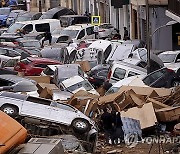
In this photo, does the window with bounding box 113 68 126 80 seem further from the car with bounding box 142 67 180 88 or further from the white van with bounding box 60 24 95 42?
the white van with bounding box 60 24 95 42

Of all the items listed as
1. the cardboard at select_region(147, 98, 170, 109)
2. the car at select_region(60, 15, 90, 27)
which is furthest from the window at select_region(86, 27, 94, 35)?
the cardboard at select_region(147, 98, 170, 109)

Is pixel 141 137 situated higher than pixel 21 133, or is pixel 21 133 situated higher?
pixel 21 133

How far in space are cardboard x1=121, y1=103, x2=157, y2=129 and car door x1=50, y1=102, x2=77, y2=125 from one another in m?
1.32

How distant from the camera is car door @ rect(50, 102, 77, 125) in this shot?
16.1 meters

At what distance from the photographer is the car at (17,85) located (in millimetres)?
20734

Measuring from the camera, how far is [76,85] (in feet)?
71.9

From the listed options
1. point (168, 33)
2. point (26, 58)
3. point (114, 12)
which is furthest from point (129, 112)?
point (114, 12)

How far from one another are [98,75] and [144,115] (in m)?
7.84

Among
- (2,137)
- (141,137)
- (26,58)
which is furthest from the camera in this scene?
(26,58)

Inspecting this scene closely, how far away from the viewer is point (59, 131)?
16.0 metres

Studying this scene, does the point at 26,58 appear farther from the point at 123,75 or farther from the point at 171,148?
the point at 171,148

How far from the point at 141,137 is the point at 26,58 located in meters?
12.8

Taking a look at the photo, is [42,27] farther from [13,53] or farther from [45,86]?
[45,86]

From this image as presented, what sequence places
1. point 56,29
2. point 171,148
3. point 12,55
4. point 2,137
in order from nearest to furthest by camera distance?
1. point 2,137
2. point 171,148
3. point 12,55
4. point 56,29
